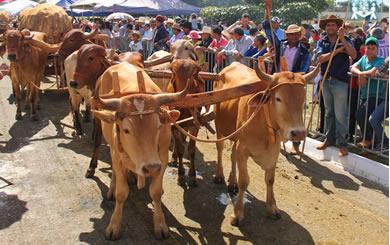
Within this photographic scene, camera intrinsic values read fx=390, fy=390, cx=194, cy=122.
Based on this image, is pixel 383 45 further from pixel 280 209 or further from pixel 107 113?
pixel 107 113

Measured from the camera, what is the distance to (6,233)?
14.2 feet

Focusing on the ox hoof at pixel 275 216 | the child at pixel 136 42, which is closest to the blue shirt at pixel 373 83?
the ox hoof at pixel 275 216

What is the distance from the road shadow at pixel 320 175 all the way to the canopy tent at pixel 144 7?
1804 centimetres

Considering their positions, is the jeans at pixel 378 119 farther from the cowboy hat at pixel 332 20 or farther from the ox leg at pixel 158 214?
the ox leg at pixel 158 214

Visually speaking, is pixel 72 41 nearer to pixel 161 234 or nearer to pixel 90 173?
pixel 90 173

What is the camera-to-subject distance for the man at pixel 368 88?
21.1 feet

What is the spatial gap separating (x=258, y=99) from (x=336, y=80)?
293 cm

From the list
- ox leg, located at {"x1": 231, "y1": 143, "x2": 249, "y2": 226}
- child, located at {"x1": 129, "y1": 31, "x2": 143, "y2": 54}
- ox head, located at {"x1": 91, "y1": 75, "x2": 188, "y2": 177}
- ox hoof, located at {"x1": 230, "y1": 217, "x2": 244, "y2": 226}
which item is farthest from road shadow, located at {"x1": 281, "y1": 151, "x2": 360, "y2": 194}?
child, located at {"x1": 129, "y1": 31, "x2": 143, "y2": 54}

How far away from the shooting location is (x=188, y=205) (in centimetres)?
510

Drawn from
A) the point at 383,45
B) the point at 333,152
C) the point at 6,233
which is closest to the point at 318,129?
the point at 333,152

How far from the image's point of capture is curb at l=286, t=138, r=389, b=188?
5902 millimetres

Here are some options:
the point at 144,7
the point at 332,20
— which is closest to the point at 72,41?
the point at 332,20

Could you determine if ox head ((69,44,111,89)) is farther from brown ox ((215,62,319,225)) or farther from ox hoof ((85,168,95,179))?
brown ox ((215,62,319,225))

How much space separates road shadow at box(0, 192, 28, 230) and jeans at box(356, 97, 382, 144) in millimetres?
5408
